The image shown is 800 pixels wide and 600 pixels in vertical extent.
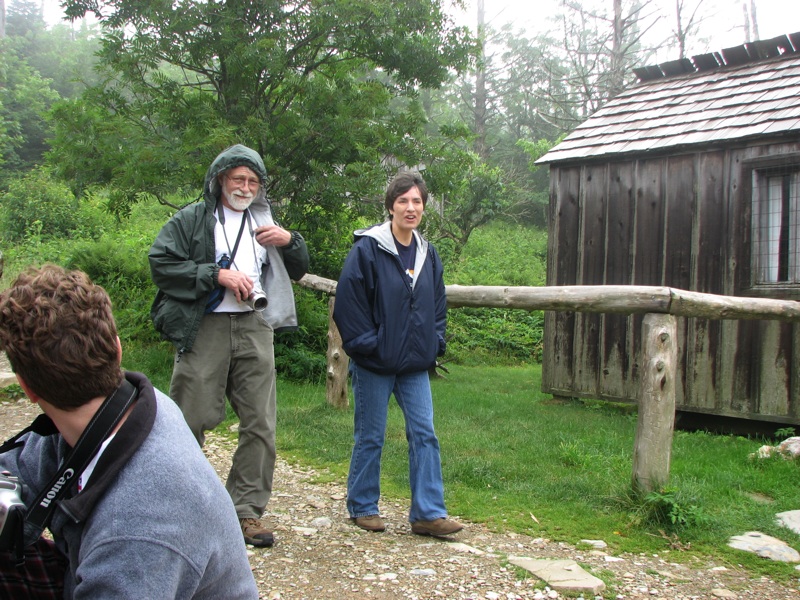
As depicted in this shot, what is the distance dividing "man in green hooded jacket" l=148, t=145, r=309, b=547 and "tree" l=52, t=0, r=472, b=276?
4077 mm

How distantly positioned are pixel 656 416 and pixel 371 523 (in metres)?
→ 1.81

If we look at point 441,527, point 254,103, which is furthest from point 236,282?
point 254,103

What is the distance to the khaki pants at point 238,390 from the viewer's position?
381 centimetres

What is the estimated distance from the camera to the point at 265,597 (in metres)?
3.31

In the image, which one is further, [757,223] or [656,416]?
[757,223]

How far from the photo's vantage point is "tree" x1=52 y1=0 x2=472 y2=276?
820 centimetres

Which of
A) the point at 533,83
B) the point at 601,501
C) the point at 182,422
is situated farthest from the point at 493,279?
the point at 533,83

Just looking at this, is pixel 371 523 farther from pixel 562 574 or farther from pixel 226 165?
pixel 226 165

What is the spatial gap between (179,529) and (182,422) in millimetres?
280

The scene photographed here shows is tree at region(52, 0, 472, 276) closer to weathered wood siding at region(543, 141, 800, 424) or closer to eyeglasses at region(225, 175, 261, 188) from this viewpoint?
weathered wood siding at region(543, 141, 800, 424)

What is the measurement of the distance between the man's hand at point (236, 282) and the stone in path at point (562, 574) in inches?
75.1

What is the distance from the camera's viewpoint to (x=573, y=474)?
532 cm

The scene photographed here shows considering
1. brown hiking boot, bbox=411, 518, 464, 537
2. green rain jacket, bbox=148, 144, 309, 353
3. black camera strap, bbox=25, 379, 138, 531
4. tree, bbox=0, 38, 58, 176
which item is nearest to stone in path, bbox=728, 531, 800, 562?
brown hiking boot, bbox=411, 518, 464, 537

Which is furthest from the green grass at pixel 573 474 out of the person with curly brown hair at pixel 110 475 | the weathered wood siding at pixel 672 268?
the person with curly brown hair at pixel 110 475
